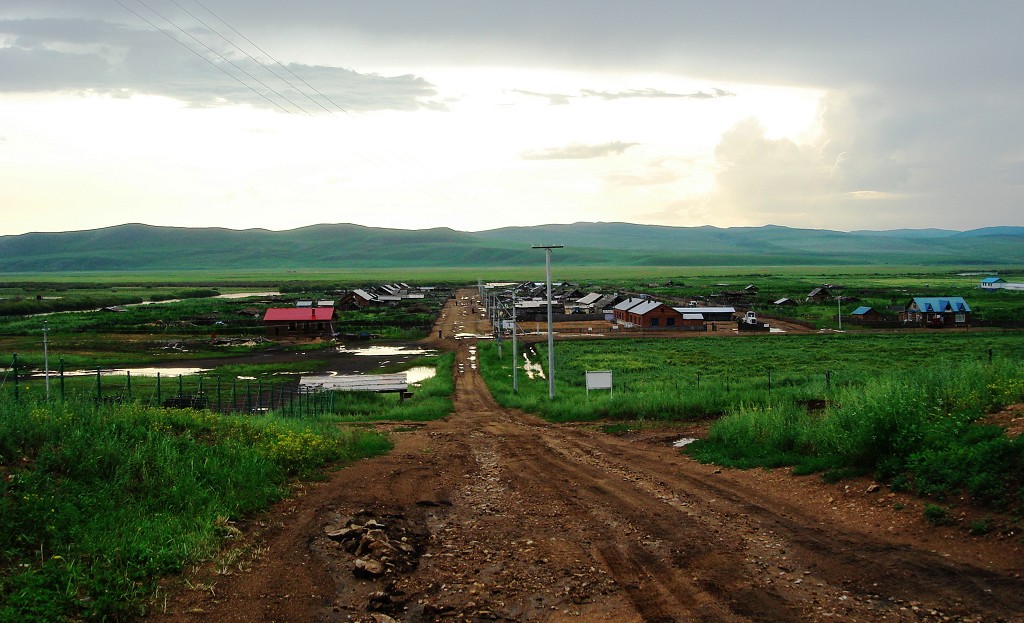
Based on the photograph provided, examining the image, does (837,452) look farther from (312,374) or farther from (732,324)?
(732,324)

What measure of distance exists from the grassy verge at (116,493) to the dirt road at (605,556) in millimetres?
530

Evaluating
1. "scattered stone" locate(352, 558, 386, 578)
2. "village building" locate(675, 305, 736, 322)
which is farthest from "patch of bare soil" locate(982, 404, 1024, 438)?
"village building" locate(675, 305, 736, 322)

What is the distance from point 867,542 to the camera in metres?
8.65

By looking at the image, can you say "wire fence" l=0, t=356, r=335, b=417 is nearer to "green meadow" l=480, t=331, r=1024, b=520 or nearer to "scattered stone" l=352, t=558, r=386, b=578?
"green meadow" l=480, t=331, r=1024, b=520

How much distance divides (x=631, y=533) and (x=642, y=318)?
64.0 metres

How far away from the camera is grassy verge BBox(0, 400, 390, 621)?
703 cm

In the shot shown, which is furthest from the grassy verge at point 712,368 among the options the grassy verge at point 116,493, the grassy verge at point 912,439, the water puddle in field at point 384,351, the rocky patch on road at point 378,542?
the rocky patch on road at point 378,542

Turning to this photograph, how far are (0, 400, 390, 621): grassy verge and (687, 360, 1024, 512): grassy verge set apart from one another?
8.38 metres

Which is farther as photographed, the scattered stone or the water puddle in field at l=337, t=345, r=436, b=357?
the water puddle in field at l=337, t=345, r=436, b=357

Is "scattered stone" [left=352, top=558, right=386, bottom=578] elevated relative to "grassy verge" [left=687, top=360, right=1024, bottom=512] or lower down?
lower down

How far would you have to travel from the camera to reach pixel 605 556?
28.4ft

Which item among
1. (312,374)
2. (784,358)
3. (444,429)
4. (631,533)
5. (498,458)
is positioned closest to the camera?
(631,533)

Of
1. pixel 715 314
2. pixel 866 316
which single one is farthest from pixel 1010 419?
pixel 715 314

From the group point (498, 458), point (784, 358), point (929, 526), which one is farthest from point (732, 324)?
point (929, 526)
